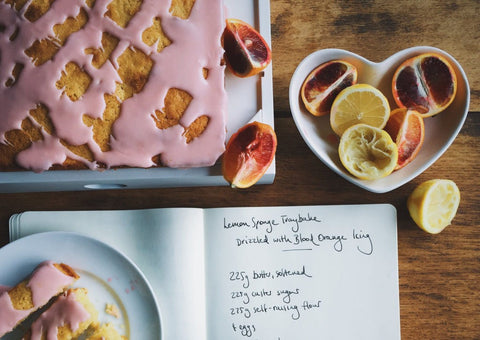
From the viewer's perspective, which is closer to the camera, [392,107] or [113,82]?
[113,82]

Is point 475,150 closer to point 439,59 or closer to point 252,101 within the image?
point 439,59

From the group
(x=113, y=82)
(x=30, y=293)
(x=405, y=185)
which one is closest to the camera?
(x=113, y=82)

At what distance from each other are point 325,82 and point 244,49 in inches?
7.9

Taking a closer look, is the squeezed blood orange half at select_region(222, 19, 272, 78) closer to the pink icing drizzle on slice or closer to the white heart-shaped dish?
the white heart-shaped dish

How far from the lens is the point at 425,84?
864 mm

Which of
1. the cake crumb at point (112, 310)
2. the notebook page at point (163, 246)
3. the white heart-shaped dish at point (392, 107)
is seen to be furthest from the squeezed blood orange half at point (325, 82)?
the cake crumb at point (112, 310)

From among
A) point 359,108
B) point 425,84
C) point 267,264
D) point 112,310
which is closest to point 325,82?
point 359,108

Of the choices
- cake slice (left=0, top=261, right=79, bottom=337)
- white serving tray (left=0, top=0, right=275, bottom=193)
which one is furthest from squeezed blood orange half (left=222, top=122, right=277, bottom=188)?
cake slice (left=0, top=261, right=79, bottom=337)

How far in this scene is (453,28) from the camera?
0.93 meters

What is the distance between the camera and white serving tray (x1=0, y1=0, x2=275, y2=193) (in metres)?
0.75

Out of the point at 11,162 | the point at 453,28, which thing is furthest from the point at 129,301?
the point at 453,28

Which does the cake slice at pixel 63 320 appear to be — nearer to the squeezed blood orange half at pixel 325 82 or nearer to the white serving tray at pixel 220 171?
the white serving tray at pixel 220 171

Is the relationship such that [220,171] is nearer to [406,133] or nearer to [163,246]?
[163,246]

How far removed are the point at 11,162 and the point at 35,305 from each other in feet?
0.92
